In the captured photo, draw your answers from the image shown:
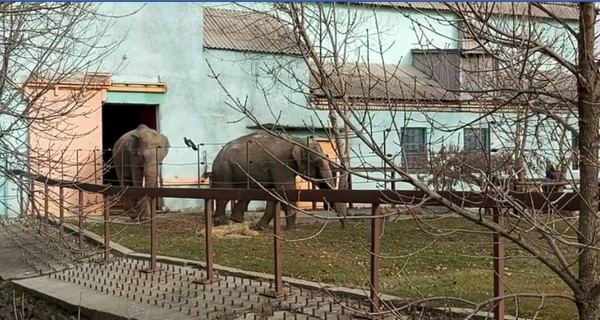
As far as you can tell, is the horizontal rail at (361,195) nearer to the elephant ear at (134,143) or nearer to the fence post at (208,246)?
the fence post at (208,246)

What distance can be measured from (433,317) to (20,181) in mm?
4047

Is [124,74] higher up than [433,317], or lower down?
higher up

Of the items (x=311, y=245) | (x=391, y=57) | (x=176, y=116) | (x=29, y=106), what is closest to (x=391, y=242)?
(x=311, y=245)

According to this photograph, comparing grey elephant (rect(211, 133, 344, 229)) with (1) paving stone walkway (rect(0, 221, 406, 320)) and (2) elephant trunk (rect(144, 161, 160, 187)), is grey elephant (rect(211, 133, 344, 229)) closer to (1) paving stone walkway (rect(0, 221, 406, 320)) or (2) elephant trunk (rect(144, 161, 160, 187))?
(2) elephant trunk (rect(144, 161, 160, 187))

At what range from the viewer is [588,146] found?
11.3ft

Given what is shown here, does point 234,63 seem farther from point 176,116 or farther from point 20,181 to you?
point 20,181

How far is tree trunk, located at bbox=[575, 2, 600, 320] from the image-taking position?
3430 mm

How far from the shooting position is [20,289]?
9.37 m

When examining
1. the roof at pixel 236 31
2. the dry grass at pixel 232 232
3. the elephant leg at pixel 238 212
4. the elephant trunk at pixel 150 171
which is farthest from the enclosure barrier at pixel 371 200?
the roof at pixel 236 31

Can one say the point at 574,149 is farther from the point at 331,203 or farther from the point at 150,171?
the point at 150,171

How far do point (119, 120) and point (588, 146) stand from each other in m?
23.3

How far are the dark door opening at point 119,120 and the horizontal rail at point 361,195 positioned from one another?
44.7 feet

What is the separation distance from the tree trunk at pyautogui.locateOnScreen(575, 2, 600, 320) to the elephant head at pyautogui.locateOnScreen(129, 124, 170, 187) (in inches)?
618

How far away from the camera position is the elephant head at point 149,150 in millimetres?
18531
